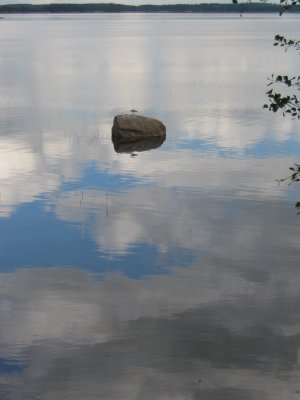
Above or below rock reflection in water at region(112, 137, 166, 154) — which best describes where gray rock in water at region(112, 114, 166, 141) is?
above

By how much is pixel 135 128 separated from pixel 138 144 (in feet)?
4.38

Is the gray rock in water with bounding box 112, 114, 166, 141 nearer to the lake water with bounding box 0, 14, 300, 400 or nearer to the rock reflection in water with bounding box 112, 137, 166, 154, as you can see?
the rock reflection in water with bounding box 112, 137, 166, 154

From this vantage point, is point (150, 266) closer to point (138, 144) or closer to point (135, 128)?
point (138, 144)

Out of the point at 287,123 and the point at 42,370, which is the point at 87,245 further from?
the point at 287,123

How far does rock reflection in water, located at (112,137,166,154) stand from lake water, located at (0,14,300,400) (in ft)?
1.85

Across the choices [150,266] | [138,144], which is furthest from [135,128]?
[150,266]

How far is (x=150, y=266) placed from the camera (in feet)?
54.3

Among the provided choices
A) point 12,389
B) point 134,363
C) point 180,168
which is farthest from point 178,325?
point 180,168

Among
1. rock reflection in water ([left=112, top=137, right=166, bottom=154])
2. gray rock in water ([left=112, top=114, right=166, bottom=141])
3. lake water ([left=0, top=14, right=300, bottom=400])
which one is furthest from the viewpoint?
gray rock in water ([left=112, top=114, right=166, bottom=141])

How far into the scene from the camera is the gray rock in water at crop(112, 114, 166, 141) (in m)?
34.0

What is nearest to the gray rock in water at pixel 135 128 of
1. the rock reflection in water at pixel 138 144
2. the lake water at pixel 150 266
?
the rock reflection in water at pixel 138 144

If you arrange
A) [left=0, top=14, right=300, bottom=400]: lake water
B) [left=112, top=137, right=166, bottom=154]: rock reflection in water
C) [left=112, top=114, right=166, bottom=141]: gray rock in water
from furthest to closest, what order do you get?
[left=112, top=114, right=166, bottom=141]: gray rock in water, [left=112, top=137, right=166, bottom=154]: rock reflection in water, [left=0, top=14, right=300, bottom=400]: lake water

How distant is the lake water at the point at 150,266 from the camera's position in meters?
11.6

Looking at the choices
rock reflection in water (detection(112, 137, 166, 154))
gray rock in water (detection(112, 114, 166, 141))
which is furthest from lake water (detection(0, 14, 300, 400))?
gray rock in water (detection(112, 114, 166, 141))
